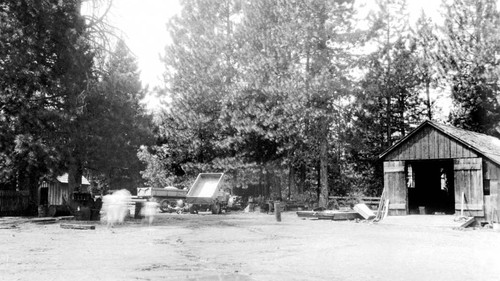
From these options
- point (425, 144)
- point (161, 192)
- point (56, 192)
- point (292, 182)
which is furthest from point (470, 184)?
point (56, 192)

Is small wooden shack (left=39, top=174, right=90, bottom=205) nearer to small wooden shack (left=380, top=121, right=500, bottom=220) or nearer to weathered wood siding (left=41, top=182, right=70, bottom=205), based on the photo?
weathered wood siding (left=41, top=182, right=70, bottom=205)

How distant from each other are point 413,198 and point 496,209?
781 centimetres

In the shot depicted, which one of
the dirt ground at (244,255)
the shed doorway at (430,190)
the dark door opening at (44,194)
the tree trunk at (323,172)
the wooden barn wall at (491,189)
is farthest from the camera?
the dark door opening at (44,194)

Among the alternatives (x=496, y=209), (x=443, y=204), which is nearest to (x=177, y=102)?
(x=443, y=204)

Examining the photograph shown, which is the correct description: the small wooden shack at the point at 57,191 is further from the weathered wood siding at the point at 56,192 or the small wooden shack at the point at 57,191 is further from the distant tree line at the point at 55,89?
the distant tree line at the point at 55,89

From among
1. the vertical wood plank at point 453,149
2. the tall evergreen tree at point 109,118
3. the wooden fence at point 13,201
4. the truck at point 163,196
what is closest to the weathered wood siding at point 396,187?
the vertical wood plank at point 453,149

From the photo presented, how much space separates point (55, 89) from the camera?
2642cm

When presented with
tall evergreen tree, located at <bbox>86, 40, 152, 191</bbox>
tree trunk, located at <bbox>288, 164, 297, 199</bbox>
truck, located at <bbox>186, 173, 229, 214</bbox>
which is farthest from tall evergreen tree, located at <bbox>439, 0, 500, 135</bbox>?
tall evergreen tree, located at <bbox>86, 40, 152, 191</bbox>

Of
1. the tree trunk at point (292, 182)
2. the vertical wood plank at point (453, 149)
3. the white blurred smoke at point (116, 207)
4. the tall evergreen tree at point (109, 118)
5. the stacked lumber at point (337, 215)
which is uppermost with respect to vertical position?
the tall evergreen tree at point (109, 118)

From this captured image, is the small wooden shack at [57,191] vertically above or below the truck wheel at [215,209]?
above

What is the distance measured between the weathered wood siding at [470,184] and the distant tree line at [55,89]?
1801 cm

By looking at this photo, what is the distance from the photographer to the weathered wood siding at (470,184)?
25.2m

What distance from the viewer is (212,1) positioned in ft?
148

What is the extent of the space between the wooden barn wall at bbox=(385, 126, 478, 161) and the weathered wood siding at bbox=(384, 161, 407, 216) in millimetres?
442
